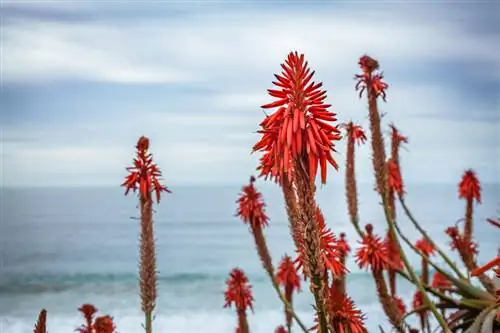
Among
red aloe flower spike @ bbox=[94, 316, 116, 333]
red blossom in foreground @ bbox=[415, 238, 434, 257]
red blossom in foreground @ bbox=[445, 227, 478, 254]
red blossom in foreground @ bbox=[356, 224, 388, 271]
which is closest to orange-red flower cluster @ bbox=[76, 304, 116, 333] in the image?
red aloe flower spike @ bbox=[94, 316, 116, 333]

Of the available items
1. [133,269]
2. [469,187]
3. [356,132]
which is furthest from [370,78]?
[133,269]

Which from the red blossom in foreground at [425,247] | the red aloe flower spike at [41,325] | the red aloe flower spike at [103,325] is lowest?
the red aloe flower spike at [41,325]

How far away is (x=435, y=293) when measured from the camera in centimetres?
470

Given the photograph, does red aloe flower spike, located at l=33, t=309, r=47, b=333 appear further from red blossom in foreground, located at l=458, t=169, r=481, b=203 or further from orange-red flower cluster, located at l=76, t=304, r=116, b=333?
red blossom in foreground, located at l=458, t=169, r=481, b=203

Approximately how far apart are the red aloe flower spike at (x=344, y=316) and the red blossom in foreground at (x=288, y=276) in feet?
7.25

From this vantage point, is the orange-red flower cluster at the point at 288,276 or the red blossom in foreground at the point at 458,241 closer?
the red blossom in foreground at the point at 458,241

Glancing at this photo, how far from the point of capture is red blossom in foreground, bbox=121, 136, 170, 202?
329cm

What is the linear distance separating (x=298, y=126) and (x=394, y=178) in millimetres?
3606

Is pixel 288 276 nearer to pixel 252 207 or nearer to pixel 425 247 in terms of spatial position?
pixel 252 207

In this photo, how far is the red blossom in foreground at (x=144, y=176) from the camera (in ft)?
10.8

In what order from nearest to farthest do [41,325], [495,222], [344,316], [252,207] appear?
1. [495,222]
2. [41,325]
3. [344,316]
4. [252,207]

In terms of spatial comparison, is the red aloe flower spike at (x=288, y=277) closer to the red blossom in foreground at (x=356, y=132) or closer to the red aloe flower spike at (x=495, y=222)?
the red blossom in foreground at (x=356, y=132)

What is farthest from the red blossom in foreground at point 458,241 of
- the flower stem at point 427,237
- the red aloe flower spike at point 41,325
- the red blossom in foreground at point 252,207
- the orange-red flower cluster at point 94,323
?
the red aloe flower spike at point 41,325

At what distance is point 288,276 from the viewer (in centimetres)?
566
